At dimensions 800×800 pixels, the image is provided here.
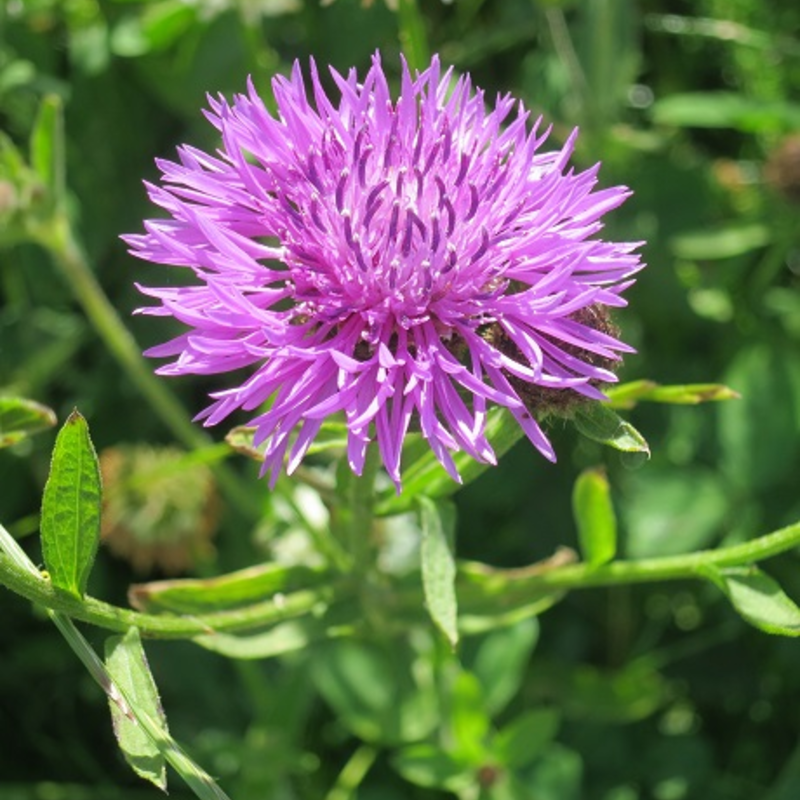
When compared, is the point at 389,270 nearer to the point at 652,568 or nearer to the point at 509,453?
the point at 652,568

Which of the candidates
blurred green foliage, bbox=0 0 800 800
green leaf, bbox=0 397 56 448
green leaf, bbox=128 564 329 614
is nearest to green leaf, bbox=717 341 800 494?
blurred green foliage, bbox=0 0 800 800

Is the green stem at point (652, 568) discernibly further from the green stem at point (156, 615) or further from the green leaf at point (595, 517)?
the green stem at point (156, 615)

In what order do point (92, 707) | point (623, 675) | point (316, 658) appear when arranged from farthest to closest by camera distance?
point (92, 707), point (623, 675), point (316, 658)

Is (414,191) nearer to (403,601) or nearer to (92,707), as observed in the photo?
(403,601)

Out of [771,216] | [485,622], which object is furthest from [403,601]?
[771,216]

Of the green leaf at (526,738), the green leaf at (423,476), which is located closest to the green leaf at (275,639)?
the green leaf at (423,476)

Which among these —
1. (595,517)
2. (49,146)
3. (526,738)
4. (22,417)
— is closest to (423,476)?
(595,517)
